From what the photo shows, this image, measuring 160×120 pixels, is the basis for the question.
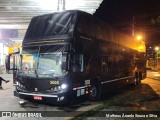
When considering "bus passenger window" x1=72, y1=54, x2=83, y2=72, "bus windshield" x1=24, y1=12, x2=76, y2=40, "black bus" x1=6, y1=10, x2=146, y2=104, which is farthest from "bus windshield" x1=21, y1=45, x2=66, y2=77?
"bus windshield" x1=24, y1=12, x2=76, y2=40

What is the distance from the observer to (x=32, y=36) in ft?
32.3

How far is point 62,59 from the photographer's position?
8.34 metres

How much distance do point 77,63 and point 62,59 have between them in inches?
37.1

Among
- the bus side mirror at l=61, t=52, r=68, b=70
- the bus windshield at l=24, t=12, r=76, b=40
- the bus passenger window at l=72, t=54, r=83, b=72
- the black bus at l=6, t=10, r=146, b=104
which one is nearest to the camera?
the bus side mirror at l=61, t=52, r=68, b=70

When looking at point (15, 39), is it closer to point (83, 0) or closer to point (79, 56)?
point (83, 0)

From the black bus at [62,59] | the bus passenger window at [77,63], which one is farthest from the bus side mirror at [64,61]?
the bus passenger window at [77,63]

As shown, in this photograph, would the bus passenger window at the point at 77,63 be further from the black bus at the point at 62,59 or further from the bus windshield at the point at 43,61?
the bus windshield at the point at 43,61

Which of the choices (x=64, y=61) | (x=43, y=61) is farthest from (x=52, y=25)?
(x=64, y=61)

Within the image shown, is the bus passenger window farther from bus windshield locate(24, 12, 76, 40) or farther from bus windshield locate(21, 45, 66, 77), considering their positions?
bus windshield locate(24, 12, 76, 40)

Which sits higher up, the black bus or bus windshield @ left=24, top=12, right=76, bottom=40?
bus windshield @ left=24, top=12, right=76, bottom=40

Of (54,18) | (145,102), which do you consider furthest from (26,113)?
(145,102)

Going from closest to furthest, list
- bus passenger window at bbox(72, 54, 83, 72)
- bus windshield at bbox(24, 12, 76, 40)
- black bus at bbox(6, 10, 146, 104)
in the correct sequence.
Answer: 1. black bus at bbox(6, 10, 146, 104)
2. bus passenger window at bbox(72, 54, 83, 72)
3. bus windshield at bbox(24, 12, 76, 40)

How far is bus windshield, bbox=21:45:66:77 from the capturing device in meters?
8.59

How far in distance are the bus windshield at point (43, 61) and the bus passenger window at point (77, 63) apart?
56cm
